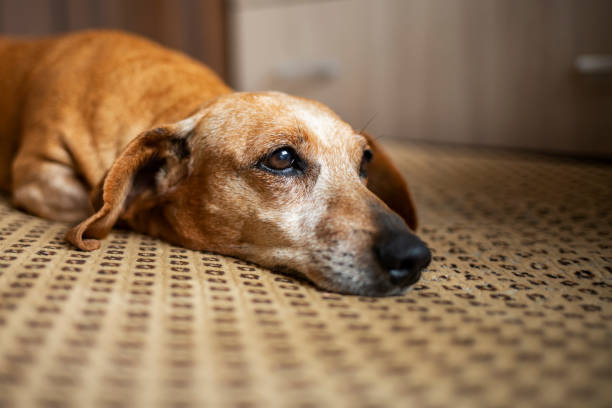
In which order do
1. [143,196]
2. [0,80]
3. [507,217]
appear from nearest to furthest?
[143,196] < [507,217] < [0,80]

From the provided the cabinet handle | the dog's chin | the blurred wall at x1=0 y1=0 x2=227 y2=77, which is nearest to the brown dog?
the dog's chin

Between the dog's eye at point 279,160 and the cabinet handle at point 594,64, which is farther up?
the cabinet handle at point 594,64

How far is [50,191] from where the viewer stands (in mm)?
1604

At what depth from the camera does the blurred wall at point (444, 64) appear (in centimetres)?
279

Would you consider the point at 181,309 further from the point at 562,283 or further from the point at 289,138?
the point at 562,283

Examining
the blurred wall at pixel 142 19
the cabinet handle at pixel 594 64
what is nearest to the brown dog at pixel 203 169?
the blurred wall at pixel 142 19

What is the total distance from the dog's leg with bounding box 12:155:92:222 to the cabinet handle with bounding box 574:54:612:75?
2422 millimetres

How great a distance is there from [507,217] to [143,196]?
1.17 m

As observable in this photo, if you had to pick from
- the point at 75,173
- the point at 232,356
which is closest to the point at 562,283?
the point at 232,356

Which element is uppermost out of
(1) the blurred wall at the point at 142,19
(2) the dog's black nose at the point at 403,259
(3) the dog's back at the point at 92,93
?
(1) the blurred wall at the point at 142,19

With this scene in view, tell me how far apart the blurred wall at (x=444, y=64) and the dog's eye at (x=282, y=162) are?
2109 millimetres

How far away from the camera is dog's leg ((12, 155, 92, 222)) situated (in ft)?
5.21

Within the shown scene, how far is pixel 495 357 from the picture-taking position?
0.75 metres

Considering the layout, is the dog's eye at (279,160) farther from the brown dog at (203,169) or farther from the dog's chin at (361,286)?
the dog's chin at (361,286)
